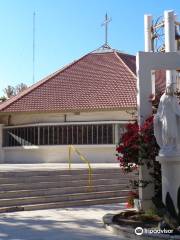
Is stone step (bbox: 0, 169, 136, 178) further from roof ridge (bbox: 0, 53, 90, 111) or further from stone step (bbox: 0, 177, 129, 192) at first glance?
roof ridge (bbox: 0, 53, 90, 111)

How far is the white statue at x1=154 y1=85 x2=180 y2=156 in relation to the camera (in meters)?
9.55

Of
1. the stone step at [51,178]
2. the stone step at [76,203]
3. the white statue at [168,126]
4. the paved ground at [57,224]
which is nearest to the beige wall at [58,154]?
the stone step at [51,178]

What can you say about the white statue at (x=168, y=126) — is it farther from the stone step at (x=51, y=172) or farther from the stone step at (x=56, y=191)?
the stone step at (x=51, y=172)

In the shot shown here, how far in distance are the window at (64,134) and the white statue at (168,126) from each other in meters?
12.5

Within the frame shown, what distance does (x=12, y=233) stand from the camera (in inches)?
365

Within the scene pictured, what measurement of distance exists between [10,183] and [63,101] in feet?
32.0

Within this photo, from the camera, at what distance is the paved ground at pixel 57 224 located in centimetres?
893

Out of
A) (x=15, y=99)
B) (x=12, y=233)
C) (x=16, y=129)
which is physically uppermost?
(x=15, y=99)

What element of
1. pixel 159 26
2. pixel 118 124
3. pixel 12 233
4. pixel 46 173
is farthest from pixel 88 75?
pixel 12 233

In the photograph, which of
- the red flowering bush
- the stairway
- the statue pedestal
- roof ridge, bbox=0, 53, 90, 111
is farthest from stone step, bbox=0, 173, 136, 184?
roof ridge, bbox=0, 53, 90, 111

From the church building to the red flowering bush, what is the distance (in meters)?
9.89

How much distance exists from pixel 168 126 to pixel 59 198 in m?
5.25

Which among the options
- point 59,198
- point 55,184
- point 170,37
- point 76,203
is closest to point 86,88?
point 170,37

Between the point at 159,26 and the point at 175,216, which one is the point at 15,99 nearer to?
the point at 159,26
